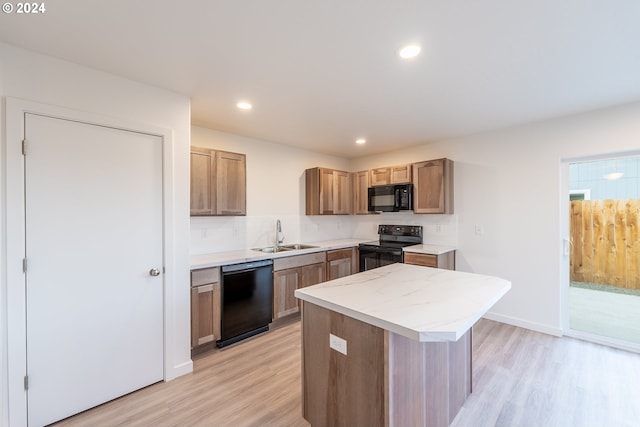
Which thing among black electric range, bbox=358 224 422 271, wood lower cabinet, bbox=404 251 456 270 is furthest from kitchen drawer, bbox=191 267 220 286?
wood lower cabinet, bbox=404 251 456 270

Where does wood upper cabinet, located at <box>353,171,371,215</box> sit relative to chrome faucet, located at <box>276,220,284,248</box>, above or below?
above

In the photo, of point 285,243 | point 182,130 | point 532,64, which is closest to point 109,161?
point 182,130

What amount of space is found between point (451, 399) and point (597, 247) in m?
3.03

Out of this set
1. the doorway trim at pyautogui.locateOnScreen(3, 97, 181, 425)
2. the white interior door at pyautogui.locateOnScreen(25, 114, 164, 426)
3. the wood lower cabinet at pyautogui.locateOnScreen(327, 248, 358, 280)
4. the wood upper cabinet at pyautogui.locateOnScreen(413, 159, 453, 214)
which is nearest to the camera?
the doorway trim at pyautogui.locateOnScreen(3, 97, 181, 425)

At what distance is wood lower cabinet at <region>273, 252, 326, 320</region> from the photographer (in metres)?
3.25

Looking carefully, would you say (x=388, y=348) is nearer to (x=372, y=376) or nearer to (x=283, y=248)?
(x=372, y=376)

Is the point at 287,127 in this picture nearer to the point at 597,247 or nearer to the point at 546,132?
the point at 546,132

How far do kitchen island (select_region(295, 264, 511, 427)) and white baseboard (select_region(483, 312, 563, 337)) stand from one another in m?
1.98

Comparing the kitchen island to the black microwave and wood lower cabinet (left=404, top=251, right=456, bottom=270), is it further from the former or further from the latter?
the black microwave

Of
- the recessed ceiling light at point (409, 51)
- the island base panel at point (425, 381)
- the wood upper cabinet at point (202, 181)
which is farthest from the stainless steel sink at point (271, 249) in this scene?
the recessed ceiling light at point (409, 51)

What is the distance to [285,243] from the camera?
4141 millimetres

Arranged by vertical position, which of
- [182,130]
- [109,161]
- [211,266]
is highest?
[182,130]

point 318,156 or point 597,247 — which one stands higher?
point 318,156

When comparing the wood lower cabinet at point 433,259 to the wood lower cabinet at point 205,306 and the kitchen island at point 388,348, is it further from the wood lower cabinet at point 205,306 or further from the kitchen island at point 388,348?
the wood lower cabinet at point 205,306
